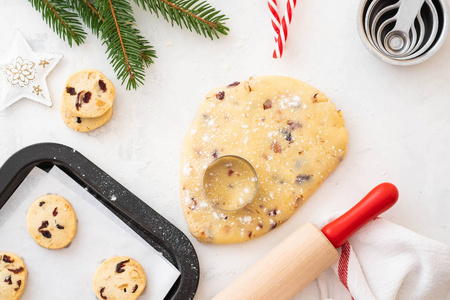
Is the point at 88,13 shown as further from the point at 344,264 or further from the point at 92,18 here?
the point at 344,264

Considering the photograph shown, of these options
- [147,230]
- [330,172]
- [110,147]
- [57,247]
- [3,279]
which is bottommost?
[3,279]

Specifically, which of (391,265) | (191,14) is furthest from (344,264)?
(191,14)

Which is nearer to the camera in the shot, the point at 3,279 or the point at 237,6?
the point at 3,279

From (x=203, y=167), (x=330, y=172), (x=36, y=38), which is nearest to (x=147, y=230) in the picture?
(x=203, y=167)

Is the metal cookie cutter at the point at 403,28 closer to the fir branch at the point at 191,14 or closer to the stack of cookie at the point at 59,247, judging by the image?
the fir branch at the point at 191,14

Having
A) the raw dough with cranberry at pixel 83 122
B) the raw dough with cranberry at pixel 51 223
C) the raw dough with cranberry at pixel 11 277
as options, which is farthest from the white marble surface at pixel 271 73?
the raw dough with cranberry at pixel 11 277

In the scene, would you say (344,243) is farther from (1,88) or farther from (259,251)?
(1,88)
